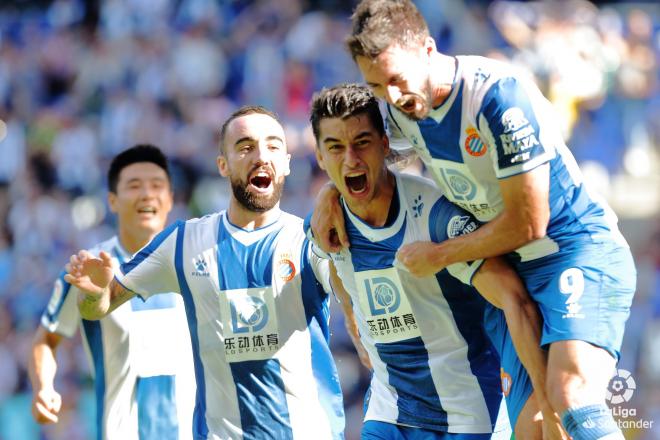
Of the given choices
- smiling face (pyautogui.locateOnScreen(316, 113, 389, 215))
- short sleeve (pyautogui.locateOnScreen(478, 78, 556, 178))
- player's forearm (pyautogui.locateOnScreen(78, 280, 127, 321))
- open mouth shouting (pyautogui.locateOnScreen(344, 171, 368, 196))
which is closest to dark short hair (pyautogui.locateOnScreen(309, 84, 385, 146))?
smiling face (pyautogui.locateOnScreen(316, 113, 389, 215))

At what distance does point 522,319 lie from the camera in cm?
440

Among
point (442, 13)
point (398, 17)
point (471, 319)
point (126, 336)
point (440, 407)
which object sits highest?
point (442, 13)

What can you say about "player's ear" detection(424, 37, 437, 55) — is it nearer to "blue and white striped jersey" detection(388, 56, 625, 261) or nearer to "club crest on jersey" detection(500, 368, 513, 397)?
"blue and white striped jersey" detection(388, 56, 625, 261)

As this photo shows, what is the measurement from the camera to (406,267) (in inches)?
179

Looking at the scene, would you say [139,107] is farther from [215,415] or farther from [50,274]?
[215,415]

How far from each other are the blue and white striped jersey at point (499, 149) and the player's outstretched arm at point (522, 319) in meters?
0.15

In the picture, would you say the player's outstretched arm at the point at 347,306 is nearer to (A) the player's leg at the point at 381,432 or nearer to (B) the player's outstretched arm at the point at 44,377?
(A) the player's leg at the point at 381,432

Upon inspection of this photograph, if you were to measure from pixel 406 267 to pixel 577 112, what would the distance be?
6.20 metres

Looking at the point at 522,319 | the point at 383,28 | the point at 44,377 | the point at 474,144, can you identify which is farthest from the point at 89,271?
the point at 522,319

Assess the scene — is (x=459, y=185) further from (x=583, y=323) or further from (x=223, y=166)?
(x=223, y=166)

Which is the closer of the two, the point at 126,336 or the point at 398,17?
the point at 398,17

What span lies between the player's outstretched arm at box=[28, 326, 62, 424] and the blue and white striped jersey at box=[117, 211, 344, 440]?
118 centimetres

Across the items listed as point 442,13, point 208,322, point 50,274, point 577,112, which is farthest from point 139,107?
point 208,322

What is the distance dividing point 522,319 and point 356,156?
108cm
